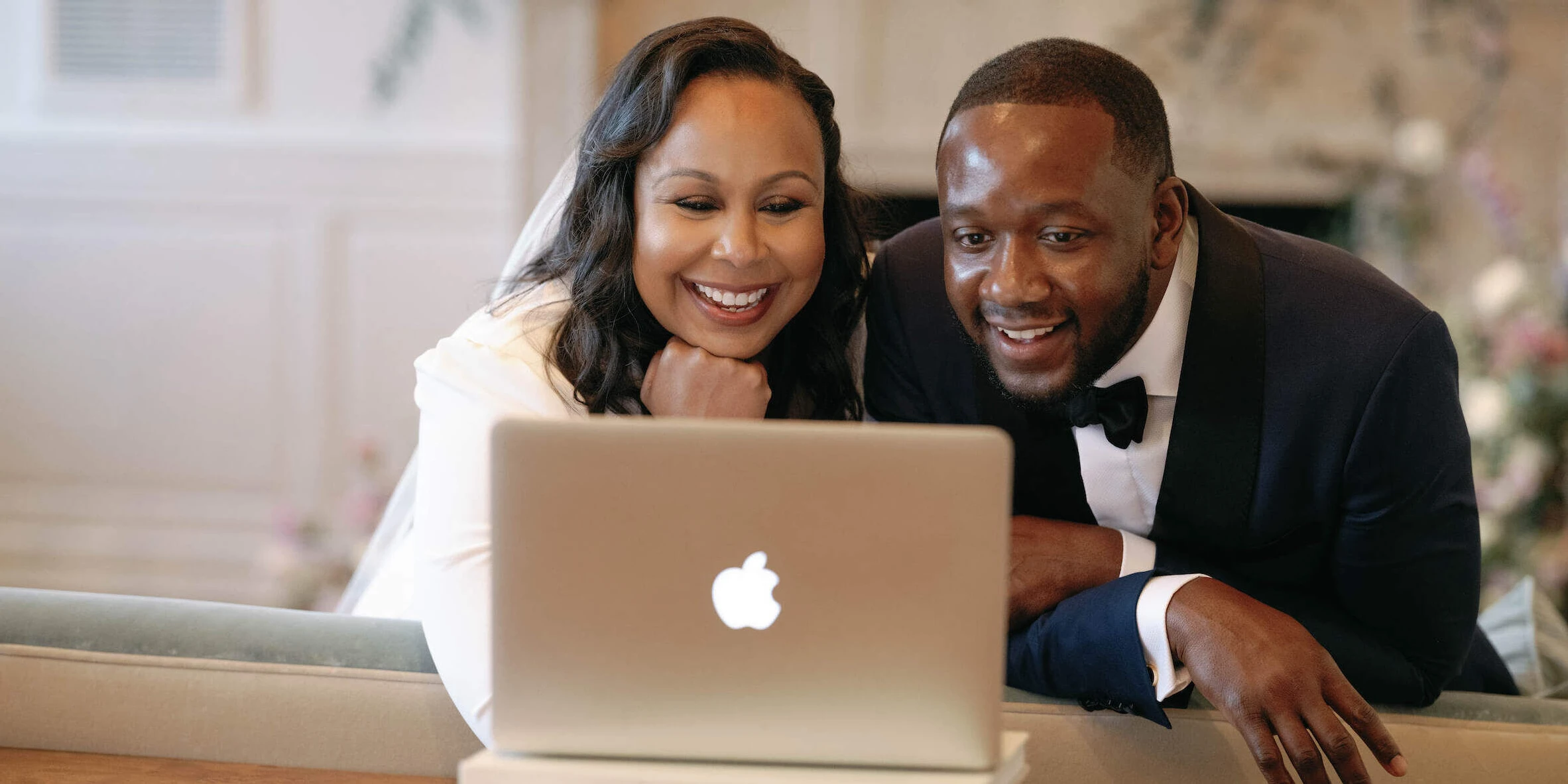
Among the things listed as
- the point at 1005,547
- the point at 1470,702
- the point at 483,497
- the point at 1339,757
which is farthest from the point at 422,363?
the point at 1470,702

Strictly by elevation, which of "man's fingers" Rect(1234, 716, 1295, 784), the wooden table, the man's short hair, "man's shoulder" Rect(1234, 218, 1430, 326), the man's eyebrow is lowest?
the wooden table

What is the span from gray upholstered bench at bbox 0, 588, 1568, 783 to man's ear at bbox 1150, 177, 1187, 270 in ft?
1.68

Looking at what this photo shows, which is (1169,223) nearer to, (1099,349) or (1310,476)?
(1099,349)

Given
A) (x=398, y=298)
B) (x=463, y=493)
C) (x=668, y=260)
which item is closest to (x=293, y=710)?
→ (x=463, y=493)

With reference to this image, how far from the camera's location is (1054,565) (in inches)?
63.2

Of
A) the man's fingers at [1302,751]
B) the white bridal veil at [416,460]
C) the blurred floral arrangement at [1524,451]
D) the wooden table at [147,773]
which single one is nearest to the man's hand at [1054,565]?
the man's fingers at [1302,751]

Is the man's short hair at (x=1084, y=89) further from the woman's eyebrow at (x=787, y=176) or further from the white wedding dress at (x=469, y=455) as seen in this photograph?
the white wedding dress at (x=469, y=455)

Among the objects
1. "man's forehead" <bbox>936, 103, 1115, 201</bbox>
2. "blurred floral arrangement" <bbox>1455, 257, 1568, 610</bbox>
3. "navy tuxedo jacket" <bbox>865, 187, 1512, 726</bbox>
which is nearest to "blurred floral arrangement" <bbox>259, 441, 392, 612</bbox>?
"navy tuxedo jacket" <bbox>865, 187, 1512, 726</bbox>

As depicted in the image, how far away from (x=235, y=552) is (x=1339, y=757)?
3.80 metres

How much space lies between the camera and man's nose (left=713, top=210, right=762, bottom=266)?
1662 millimetres

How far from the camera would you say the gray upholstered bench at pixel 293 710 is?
143cm

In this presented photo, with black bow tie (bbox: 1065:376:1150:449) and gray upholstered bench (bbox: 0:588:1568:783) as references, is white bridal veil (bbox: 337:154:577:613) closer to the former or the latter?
gray upholstered bench (bbox: 0:588:1568:783)

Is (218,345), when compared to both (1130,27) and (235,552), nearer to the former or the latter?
(235,552)

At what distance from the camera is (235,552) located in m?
4.36
